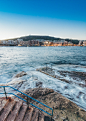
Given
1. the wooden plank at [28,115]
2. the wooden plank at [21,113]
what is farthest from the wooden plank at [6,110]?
the wooden plank at [28,115]

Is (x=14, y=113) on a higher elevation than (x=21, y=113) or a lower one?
higher

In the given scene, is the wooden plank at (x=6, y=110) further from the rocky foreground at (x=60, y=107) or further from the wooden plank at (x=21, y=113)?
the rocky foreground at (x=60, y=107)

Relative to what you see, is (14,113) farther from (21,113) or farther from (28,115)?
(28,115)

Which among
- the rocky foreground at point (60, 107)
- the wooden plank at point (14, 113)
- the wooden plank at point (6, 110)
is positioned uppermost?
the wooden plank at point (6, 110)

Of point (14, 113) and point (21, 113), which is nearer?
point (14, 113)

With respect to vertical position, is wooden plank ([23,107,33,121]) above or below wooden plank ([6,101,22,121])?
below

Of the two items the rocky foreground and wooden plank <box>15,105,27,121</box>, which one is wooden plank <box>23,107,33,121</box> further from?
the rocky foreground

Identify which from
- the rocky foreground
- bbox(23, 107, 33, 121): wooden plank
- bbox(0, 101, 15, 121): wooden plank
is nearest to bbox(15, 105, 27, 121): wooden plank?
bbox(23, 107, 33, 121): wooden plank

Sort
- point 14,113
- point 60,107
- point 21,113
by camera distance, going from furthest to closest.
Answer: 1. point 60,107
2. point 21,113
3. point 14,113

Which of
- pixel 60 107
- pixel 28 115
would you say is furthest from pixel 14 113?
pixel 60 107

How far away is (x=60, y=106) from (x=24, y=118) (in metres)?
3.04

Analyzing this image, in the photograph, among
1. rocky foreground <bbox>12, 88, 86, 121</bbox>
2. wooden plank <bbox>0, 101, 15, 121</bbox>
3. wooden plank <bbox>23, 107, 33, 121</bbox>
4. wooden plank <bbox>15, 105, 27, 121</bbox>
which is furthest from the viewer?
rocky foreground <bbox>12, 88, 86, 121</bbox>

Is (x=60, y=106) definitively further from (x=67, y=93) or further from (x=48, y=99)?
(x=67, y=93)

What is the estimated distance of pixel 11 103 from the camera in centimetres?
415
